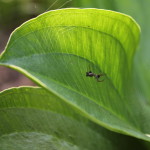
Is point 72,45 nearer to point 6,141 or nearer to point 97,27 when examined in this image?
point 97,27

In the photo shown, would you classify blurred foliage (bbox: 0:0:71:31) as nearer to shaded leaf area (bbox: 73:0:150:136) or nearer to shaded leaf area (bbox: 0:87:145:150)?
shaded leaf area (bbox: 73:0:150:136)

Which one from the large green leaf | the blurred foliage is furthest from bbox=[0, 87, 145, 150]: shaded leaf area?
the blurred foliage

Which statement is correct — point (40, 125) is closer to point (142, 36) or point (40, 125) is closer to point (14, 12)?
point (142, 36)

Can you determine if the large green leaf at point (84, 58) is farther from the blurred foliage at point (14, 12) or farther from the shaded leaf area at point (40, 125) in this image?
the blurred foliage at point (14, 12)

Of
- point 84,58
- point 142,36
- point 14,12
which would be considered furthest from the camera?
point 14,12

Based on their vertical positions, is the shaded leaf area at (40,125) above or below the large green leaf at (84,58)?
below

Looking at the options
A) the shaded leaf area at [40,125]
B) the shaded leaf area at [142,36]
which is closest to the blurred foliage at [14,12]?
the shaded leaf area at [142,36]

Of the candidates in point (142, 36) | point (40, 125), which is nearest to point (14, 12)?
point (142, 36)
